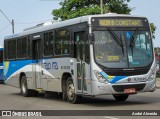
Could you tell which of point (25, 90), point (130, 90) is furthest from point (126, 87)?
point (25, 90)

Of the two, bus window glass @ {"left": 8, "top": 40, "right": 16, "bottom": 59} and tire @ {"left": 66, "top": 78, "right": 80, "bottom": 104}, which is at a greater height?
bus window glass @ {"left": 8, "top": 40, "right": 16, "bottom": 59}

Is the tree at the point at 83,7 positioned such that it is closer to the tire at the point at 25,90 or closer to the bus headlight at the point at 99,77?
the tire at the point at 25,90

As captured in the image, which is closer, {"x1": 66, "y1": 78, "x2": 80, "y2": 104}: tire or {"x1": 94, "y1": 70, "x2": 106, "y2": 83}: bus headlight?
{"x1": 94, "y1": 70, "x2": 106, "y2": 83}: bus headlight

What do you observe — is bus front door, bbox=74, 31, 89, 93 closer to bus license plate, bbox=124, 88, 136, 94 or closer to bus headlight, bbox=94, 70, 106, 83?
bus headlight, bbox=94, 70, 106, 83

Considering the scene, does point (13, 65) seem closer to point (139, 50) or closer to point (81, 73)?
point (81, 73)

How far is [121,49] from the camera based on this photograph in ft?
53.7

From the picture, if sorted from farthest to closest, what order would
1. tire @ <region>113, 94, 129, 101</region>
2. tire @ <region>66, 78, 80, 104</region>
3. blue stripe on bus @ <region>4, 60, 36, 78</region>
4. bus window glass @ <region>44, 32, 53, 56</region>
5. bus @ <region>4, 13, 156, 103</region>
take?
1. blue stripe on bus @ <region>4, 60, 36, 78</region>
2. bus window glass @ <region>44, 32, 53, 56</region>
3. tire @ <region>113, 94, 129, 101</region>
4. tire @ <region>66, 78, 80, 104</region>
5. bus @ <region>4, 13, 156, 103</region>

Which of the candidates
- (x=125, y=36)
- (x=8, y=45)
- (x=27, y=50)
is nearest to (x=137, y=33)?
(x=125, y=36)

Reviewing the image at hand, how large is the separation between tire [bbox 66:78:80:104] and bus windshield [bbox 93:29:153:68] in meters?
2.03

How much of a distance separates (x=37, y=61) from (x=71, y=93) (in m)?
3.97

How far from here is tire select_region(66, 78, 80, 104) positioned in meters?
17.6

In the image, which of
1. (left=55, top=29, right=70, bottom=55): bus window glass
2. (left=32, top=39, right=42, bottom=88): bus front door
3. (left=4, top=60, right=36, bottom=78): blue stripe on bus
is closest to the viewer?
(left=55, top=29, right=70, bottom=55): bus window glass

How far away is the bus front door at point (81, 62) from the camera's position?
54.6 ft

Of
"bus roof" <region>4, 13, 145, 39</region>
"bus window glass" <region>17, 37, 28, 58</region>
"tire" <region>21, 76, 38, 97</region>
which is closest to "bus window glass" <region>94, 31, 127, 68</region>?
"bus roof" <region>4, 13, 145, 39</region>
